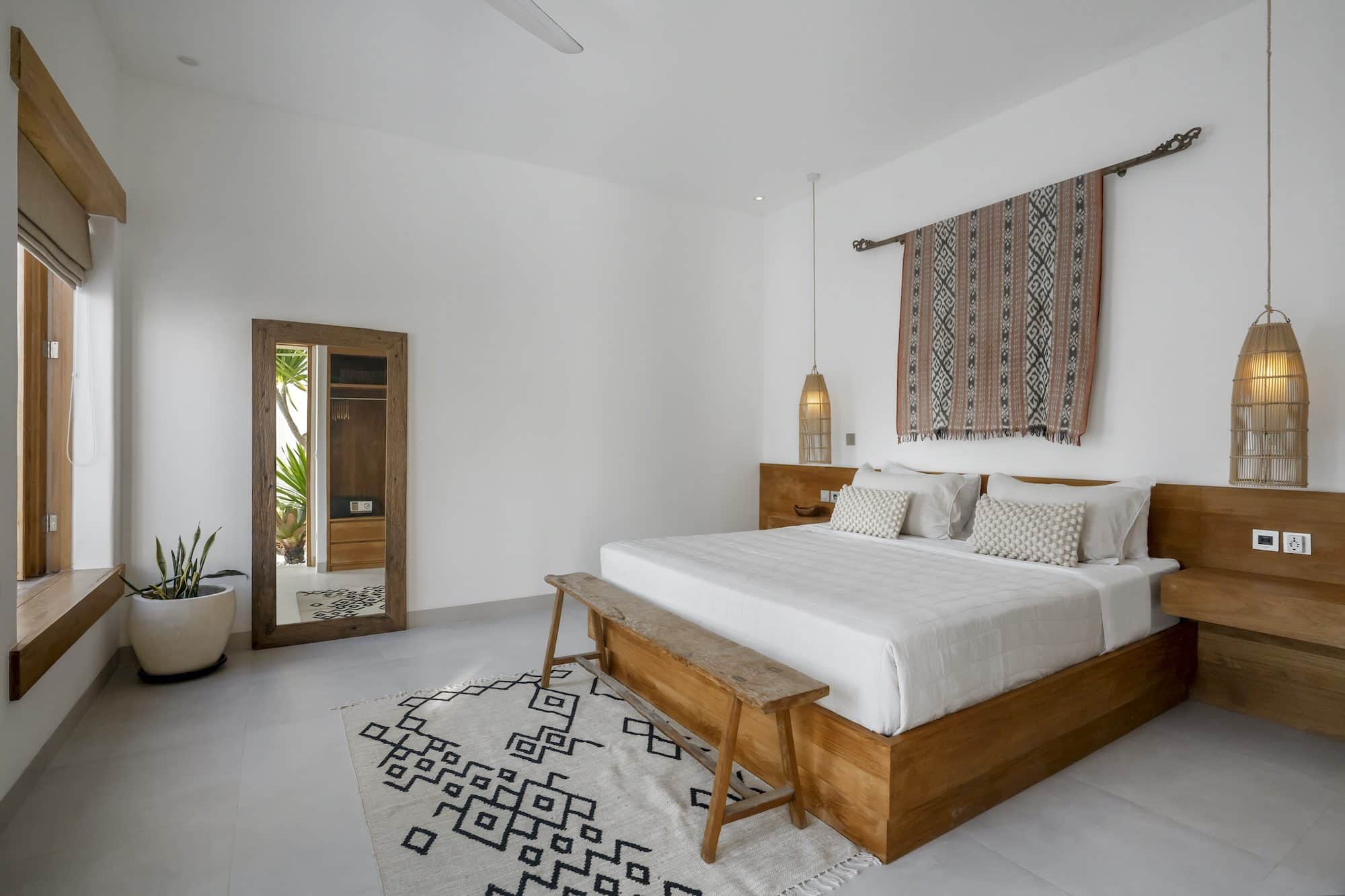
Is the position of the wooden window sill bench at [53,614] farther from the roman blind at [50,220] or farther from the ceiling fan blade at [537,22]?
the ceiling fan blade at [537,22]

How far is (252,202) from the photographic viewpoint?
3.65 metres

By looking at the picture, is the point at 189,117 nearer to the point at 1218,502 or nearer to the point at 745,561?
the point at 745,561

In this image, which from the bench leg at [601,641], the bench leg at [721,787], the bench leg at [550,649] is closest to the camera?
the bench leg at [721,787]

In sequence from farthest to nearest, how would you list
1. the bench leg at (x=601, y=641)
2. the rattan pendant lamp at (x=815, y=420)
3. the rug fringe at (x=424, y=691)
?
the rattan pendant lamp at (x=815, y=420)
the bench leg at (x=601, y=641)
the rug fringe at (x=424, y=691)

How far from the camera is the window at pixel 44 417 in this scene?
2.72m

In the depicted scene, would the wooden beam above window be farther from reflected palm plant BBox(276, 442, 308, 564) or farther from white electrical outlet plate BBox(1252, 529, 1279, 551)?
white electrical outlet plate BBox(1252, 529, 1279, 551)

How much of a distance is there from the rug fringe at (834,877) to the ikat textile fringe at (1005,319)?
2435 mm

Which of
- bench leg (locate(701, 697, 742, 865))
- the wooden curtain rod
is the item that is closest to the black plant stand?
bench leg (locate(701, 697, 742, 865))

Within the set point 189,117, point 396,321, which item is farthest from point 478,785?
point 189,117

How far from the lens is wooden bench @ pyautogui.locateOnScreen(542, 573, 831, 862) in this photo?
5.90 ft

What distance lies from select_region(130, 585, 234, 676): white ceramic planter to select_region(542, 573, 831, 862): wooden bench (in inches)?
74.3

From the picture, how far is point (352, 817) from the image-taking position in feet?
6.57

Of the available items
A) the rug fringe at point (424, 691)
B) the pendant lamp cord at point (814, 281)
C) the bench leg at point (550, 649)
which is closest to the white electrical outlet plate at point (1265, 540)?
the pendant lamp cord at point (814, 281)

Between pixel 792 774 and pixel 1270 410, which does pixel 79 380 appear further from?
pixel 1270 410
